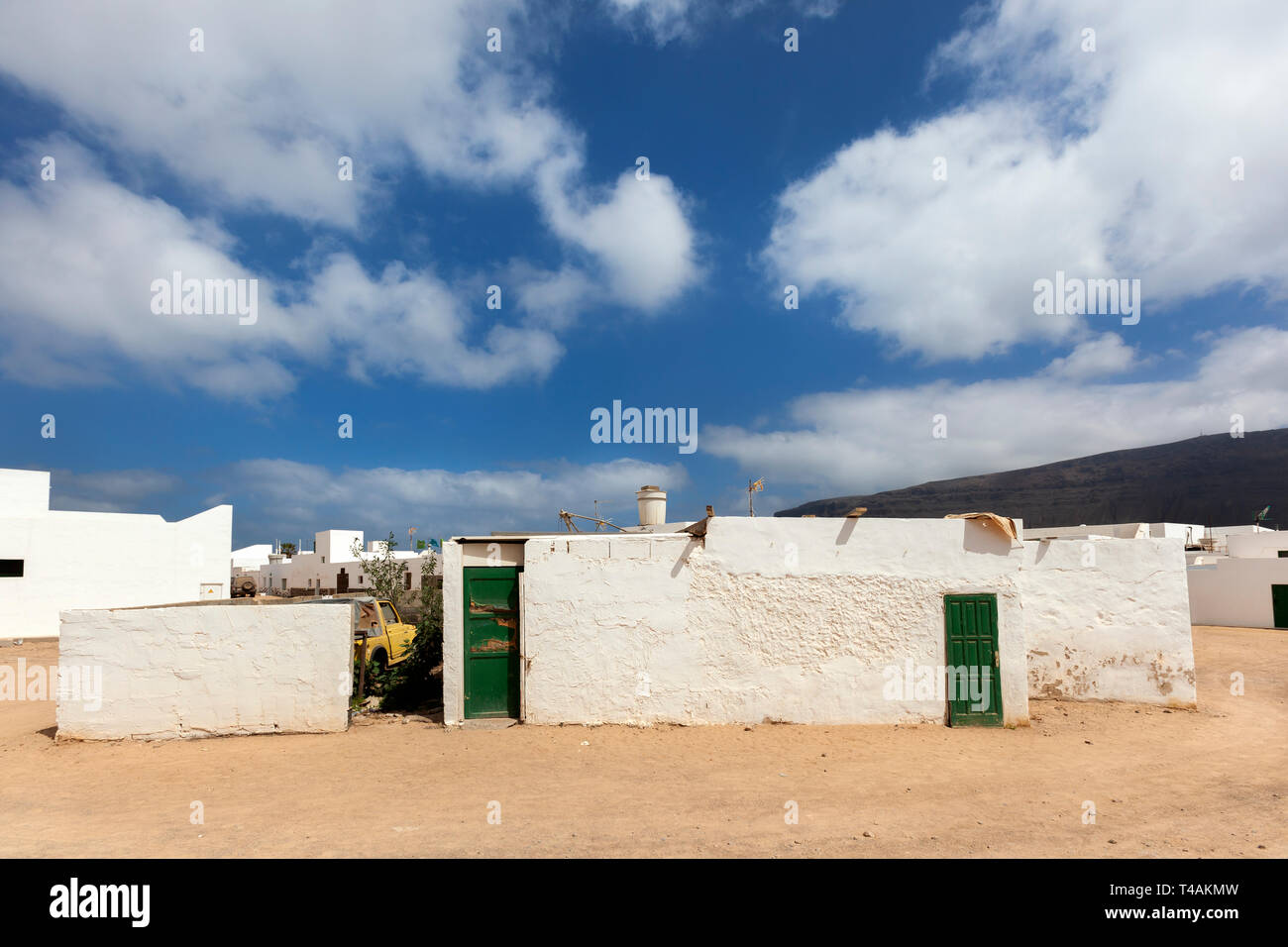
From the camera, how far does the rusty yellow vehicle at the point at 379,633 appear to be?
36.6ft

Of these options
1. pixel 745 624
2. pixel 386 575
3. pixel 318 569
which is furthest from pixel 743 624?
pixel 318 569

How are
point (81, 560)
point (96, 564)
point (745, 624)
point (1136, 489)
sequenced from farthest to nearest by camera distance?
1. point (1136, 489)
2. point (96, 564)
3. point (81, 560)
4. point (745, 624)

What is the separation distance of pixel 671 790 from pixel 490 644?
11.9ft

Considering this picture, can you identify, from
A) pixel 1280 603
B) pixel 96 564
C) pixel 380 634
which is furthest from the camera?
pixel 1280 603

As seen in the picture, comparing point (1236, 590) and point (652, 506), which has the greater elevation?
point (652, 506)

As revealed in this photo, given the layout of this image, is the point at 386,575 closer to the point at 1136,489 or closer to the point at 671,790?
the point at 671,790

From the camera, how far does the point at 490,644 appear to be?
9.26m

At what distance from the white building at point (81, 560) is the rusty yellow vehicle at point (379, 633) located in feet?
46.7

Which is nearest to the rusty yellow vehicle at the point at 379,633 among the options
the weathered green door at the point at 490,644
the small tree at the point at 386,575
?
the small tree at the point at 386,575

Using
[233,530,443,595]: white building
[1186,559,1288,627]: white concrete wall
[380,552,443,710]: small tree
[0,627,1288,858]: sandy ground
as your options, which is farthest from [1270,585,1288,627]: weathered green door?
[233,530,443,595]: white building

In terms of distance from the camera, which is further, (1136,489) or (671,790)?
(1136,489)

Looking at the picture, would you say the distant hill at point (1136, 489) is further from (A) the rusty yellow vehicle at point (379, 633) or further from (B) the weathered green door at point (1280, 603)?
(A) the rusty yellow vehicle at point (379, 633)
